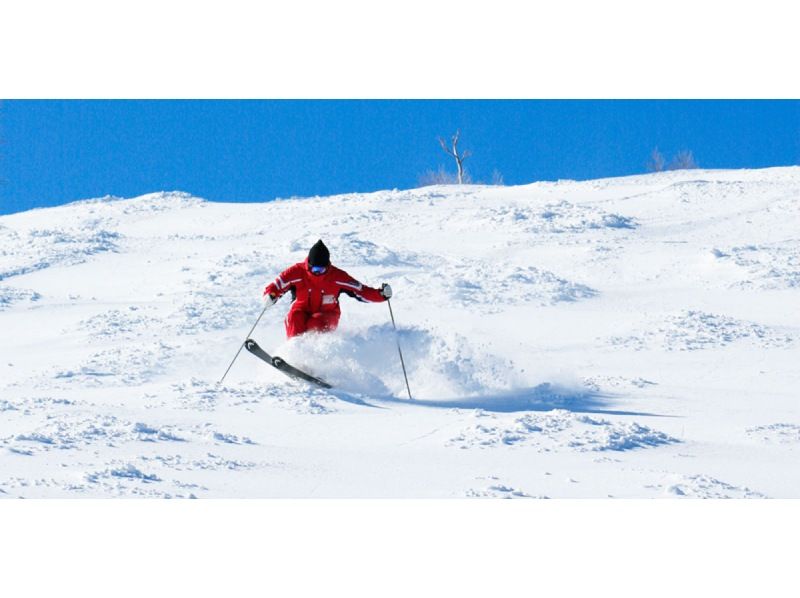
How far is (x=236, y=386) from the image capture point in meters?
9.16

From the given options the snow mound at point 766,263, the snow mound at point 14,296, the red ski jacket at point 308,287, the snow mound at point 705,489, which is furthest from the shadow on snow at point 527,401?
the snow mound at point 14,296

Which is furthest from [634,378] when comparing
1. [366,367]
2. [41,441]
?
[41,441]

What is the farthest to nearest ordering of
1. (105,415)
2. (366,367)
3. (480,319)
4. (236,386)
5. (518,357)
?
(480,319) < (518,357) < (366,367) < (236,386) < (105,415)

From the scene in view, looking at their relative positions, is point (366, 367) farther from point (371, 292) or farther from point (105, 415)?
point (105, 415)

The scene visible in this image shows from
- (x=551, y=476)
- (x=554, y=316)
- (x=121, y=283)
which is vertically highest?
(x=121, y=283)

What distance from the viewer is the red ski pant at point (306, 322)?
378 inches

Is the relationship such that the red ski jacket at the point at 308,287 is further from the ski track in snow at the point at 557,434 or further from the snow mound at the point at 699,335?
the snow mound at the point at 699,335

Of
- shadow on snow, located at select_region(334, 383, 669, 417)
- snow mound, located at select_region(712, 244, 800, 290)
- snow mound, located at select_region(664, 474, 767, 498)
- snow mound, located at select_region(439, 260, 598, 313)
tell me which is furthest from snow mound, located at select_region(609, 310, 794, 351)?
snow mound, located at select_region(664, 474, 767, 498)

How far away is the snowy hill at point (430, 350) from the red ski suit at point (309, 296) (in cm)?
21

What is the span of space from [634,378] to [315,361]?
3374 mm

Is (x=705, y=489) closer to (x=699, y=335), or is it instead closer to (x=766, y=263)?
(x=699, y=335)

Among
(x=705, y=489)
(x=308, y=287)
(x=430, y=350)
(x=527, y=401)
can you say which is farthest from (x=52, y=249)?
(x=705, y=489)

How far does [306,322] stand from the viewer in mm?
9641

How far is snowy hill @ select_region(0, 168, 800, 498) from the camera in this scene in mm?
6617
